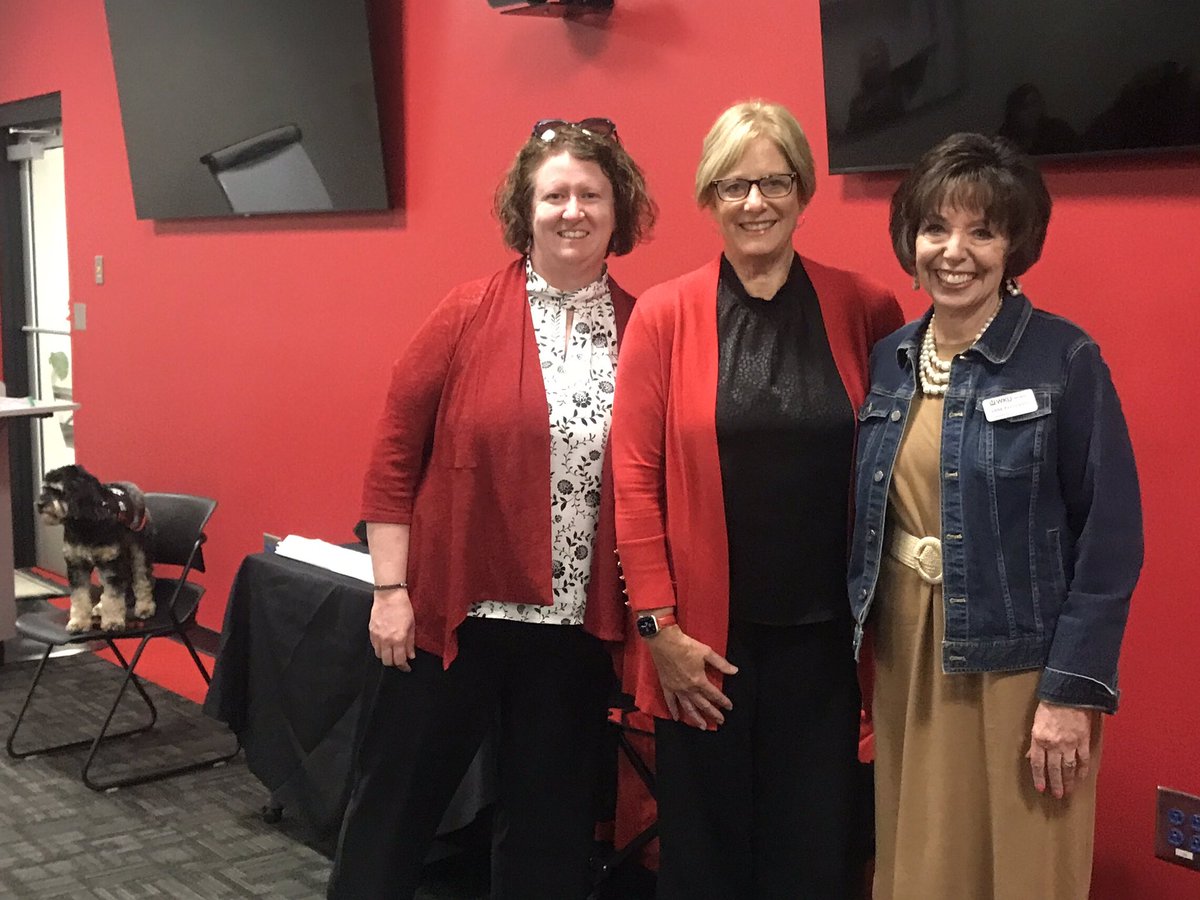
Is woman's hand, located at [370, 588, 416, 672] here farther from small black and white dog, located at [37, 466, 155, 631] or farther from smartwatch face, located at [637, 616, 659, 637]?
small black and white dog, located at [37, 466, 155, 631]

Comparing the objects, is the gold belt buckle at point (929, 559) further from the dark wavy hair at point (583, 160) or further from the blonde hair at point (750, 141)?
the dark wavy hair at point (583, 160)

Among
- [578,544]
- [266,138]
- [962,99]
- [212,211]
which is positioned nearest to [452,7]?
[266,138]

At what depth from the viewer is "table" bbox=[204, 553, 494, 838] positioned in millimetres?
2730

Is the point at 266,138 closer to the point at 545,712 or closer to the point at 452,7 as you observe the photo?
the point at 452,7

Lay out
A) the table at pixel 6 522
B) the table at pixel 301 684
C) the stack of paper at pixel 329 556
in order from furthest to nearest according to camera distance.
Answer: the table at pixel 6 522 < the stack of paper at pixel 329 556 < the table at pixel 301 684

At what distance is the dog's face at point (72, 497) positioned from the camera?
3605mm

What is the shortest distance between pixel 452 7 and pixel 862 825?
2.54 m

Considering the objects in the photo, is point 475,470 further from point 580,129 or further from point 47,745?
point 47,745

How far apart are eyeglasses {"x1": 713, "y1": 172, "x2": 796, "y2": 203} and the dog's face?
2532mm

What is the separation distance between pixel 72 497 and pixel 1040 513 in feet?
9.65

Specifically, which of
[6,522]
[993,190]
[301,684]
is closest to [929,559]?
[993,190]

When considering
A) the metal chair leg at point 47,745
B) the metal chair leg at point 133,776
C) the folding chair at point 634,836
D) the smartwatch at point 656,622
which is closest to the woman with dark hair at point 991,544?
the smartwatch at point 656,622

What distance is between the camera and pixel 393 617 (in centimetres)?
201

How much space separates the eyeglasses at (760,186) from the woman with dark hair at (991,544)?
162mm
